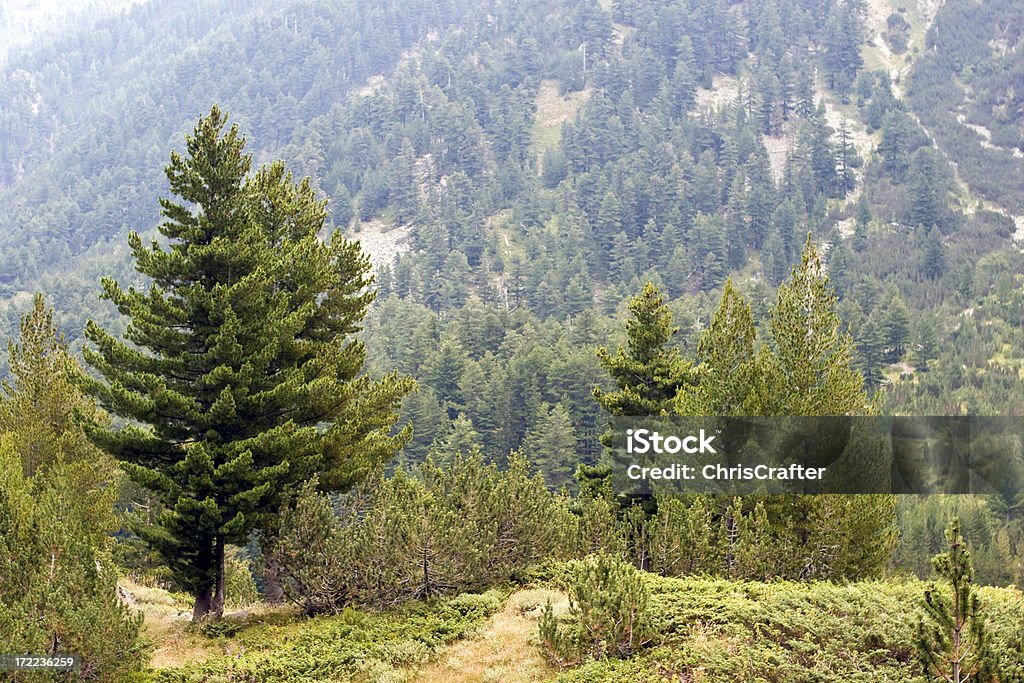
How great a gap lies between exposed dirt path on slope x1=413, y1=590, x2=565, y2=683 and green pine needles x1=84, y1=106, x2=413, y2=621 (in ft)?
16.4

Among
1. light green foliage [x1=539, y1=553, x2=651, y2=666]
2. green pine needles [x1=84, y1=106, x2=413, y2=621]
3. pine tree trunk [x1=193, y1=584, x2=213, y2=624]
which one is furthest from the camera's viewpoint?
pine tree trunk [x1=193, y1=584, x2=213, y2=624]

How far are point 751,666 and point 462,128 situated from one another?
148 meters

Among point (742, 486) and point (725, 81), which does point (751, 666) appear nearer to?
point (742, 486)

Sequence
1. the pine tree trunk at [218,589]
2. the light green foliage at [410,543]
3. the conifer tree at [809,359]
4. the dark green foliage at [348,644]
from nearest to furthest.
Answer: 1. the dark green foliage at [348,644]
2. the light green foliage at [410,543]
3. the pine tree trunk at [218,589]
4. the conifer tree at [809,359]

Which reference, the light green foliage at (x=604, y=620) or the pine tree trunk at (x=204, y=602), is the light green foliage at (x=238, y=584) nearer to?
the pine tree trunk at (x=204, y=602)

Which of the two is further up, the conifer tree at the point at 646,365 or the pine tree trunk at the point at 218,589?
the conifer tree at the point at 646,365

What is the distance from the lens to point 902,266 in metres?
106

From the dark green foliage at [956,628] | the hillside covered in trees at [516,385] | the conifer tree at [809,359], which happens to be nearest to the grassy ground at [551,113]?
the hillside covered in trees at [516,385]

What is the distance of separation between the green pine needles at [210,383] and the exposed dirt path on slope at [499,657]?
4.99 meters

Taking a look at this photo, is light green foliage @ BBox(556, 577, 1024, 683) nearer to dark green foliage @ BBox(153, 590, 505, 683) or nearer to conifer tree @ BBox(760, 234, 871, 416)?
dark green foliage @ BBox(153, 590, 505, 683)

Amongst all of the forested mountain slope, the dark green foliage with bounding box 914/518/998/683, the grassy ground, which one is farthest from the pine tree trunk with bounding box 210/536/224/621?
the grassy ground

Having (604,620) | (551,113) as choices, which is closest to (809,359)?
(604,620)

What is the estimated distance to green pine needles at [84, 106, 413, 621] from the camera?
15539 millimetres

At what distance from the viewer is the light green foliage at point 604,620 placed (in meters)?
11.3
